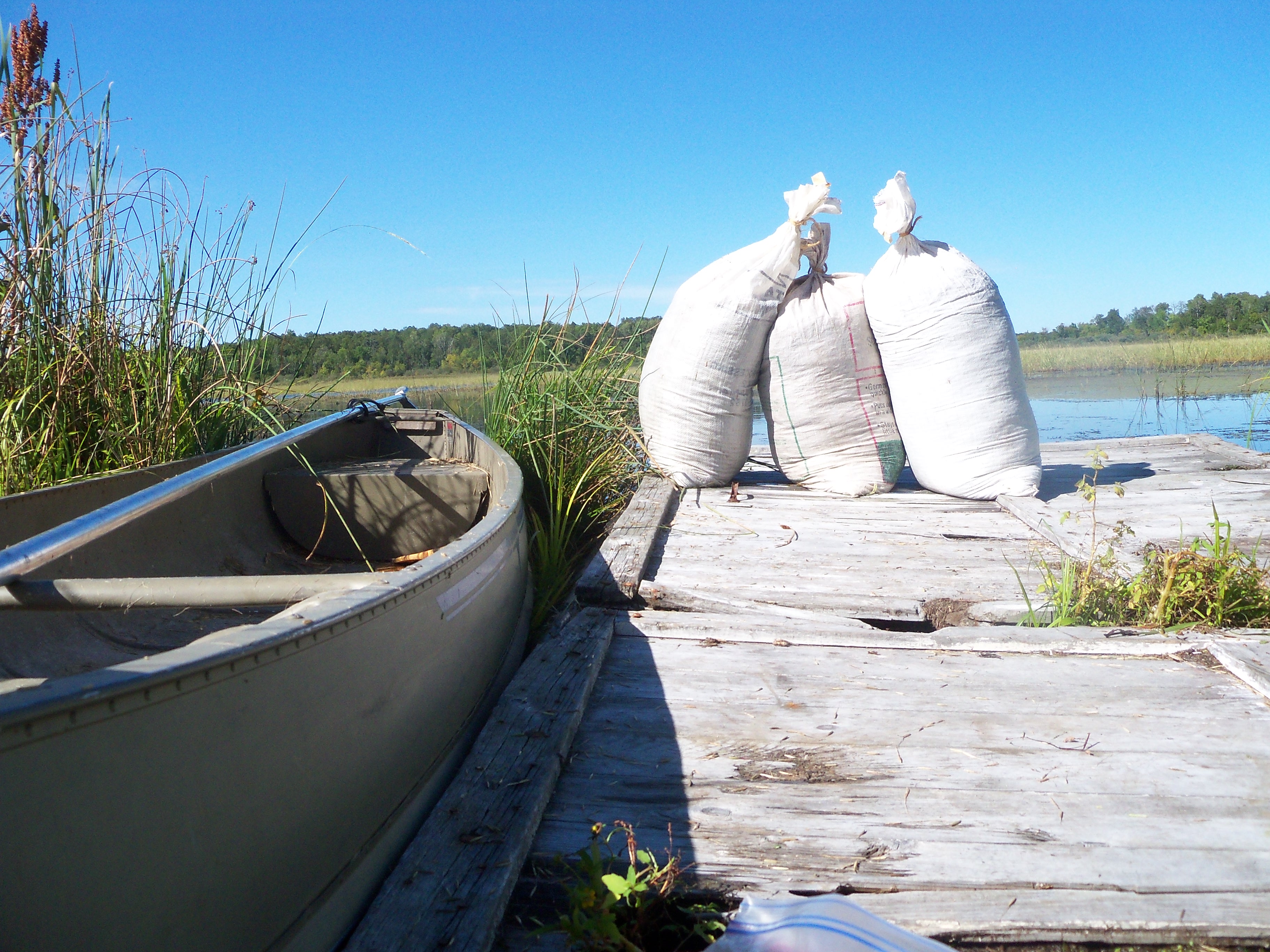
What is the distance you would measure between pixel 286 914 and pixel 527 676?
0.87 metres

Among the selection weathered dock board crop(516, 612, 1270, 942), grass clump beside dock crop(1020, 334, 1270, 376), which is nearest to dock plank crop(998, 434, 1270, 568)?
weathered dock board crop(516, 612, 1270, 942)

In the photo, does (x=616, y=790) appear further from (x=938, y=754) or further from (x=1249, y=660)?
(x=1249, y=660)

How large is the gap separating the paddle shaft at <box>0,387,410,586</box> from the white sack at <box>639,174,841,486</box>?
69.1 inches

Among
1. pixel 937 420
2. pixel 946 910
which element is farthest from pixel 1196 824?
pixel 937 420

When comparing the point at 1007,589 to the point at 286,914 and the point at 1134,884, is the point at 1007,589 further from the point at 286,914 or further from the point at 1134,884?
the point at 286,914

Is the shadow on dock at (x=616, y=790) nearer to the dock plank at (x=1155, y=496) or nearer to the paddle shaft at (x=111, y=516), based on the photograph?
the paddle shaft at (x=111, y=516)

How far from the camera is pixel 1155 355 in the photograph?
14383 mm

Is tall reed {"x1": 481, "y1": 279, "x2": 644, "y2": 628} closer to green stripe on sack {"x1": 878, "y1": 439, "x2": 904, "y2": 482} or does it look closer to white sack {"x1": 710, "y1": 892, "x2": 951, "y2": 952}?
green stripe on sack {"x1": 878, "y1": 439, "x2": 904, "y2": 482}

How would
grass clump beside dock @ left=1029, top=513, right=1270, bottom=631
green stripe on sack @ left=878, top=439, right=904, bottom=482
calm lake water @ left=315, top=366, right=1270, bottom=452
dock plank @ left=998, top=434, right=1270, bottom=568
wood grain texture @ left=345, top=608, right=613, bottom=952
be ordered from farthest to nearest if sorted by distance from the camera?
calm lake water @ left=315, top=366, right=1270, bottom=452
green stripe on sack @ left=878, top=439, right=904, bottom=482
dock plank @ left=998, top=434, right=1270, bottom=568
grass clump beside dock @ left=1029, top=513, right=1270, bottom=631
wood grain texture @ left=345, top=608, right=613, bottom=952

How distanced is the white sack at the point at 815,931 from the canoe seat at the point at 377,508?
6.46 ft

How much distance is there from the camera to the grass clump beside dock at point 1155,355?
507 inches

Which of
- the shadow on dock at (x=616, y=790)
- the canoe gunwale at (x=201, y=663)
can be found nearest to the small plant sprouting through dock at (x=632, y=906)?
the shadow on dock at (x=616, y=790)

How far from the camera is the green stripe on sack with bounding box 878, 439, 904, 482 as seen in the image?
375 cm

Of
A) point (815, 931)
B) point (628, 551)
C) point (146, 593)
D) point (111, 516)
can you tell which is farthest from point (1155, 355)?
point (146, 593)
